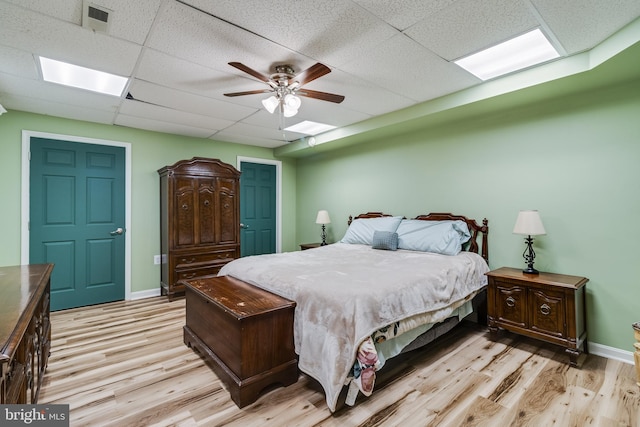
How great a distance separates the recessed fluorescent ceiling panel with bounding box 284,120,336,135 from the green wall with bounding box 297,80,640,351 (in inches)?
42.2

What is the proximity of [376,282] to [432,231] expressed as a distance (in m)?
1.53

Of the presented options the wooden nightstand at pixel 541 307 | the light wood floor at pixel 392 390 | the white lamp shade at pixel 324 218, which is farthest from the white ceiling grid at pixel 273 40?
the light wood floor at pixel 392 390

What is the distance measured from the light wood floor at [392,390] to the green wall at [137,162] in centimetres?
147

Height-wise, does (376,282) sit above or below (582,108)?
below

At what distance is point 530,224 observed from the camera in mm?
2646

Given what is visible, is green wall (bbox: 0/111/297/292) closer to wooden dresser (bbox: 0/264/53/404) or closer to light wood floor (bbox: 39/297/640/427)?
light wood floor (bbox: 39/297/640/427)

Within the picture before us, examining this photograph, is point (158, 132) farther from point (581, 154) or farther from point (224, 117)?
point (581, 154)

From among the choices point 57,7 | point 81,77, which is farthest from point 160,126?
point 57,7

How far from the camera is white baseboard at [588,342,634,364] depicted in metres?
2.41

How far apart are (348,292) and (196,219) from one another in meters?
3.02

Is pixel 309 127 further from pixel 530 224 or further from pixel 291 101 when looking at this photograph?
pixel 530 224

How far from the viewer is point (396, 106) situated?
342 centimetres

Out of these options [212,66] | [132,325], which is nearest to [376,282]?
[212,66]

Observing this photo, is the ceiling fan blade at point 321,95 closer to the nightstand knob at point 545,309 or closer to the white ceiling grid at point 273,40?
the white ceiling grid at point 273,40
